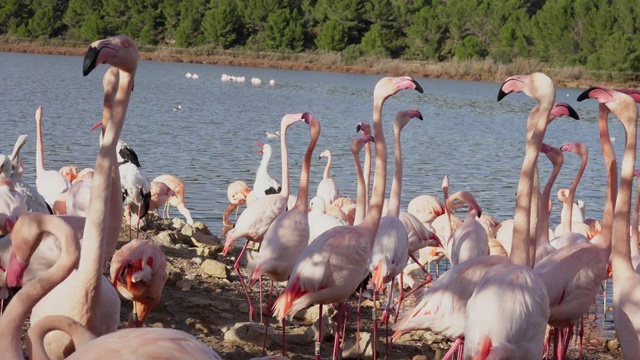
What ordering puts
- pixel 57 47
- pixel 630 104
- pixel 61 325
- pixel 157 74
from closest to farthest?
pixel 61 325
pixel 630 104
pixel 157 74
pixel 57 47

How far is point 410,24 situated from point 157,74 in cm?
2638

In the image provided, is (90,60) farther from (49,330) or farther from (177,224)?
(177,224)

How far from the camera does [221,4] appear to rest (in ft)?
213

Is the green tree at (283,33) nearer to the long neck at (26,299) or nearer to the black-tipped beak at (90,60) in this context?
the black-tipped beak at (90,60)

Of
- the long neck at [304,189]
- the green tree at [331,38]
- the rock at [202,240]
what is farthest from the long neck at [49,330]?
the green tree at [331,38]

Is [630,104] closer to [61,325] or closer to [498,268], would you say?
[498,268]

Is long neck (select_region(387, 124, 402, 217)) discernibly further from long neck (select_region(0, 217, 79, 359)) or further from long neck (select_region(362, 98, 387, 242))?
long neck (select_region(0, 217, 79, 359))

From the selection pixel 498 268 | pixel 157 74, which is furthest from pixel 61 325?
pixel 157 74

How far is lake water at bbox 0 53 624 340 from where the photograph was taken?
571 inches

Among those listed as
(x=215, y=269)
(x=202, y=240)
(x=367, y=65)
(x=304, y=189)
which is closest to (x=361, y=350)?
(x=304, y=189)

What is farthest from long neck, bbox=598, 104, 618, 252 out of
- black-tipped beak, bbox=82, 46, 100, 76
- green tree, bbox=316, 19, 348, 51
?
green tree, bbox=316, 19, 348, 51

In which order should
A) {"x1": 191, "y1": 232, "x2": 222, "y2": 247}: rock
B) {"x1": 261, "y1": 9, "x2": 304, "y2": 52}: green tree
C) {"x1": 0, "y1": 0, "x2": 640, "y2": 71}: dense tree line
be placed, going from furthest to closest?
1. {"x1": 261, "y1": 9, "x2": 304, "y2": 52}: green tree
2. {"x1": 0, "y1": 0, "x2": 640, "y2": 71}: dense tree line
3. {"x1": 191, "y1": 232, "x2": 222, "y2": 247}: rock

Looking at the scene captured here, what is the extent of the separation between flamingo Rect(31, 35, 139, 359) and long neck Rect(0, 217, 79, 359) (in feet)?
1.84

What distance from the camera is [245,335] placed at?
222 inches
